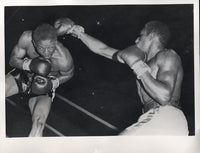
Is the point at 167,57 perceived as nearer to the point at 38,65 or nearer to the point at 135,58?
the point at 135,58

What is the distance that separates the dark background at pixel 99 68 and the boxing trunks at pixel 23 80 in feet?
0.09

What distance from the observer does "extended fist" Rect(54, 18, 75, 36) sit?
1158 mm

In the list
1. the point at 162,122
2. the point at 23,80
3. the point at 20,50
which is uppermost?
the point at 20,50

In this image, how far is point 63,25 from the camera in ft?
3.81

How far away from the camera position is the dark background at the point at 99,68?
1146 millimetres

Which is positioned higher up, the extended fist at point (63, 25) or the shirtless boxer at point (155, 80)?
the extended fist at point (63, 25)

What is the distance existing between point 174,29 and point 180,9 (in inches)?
3.3

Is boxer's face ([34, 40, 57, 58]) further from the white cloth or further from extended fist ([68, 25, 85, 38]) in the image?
the white cloth

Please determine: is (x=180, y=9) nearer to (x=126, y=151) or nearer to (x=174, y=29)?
(x=174, y=29)

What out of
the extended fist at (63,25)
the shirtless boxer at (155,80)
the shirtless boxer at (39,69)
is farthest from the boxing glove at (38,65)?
the shirtless boxer at (155,80)

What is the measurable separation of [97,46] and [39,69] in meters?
0.24

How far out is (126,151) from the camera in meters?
1.14

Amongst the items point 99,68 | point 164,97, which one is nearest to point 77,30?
point 99,68

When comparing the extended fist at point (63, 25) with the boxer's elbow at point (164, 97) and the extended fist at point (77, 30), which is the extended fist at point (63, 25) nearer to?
the extended fist at point (77, 30)
